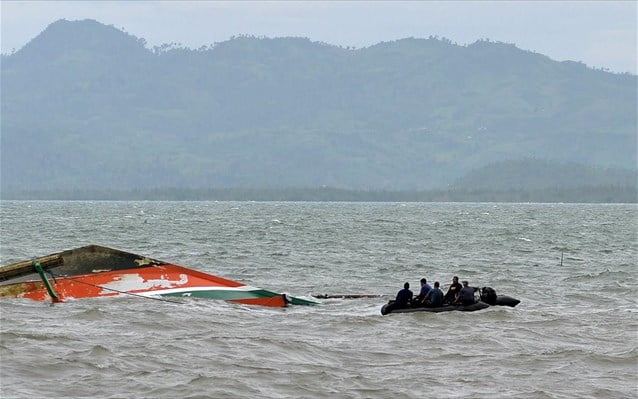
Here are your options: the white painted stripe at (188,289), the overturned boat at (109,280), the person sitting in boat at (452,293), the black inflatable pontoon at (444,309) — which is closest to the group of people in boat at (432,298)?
the person sitting in boat at (452,293)

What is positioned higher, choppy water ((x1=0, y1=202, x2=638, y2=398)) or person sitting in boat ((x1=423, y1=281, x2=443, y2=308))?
person sitting in boat ((x1=423, y1=281, x2=443, y2=308))

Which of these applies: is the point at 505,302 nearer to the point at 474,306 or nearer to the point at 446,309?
the point at 474,306

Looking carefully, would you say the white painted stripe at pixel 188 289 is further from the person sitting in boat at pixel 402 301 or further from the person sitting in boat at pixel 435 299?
the person sitting in boat at pixel 435 299

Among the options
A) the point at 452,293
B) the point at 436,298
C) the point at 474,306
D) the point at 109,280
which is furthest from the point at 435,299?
the point at 109,280

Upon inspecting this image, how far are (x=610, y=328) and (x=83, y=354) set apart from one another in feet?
51.0

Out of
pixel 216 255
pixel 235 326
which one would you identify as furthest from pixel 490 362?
pixel 216 255

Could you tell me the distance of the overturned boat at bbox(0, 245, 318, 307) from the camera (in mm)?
32219

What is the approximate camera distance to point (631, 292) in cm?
4366

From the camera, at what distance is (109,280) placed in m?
33.1

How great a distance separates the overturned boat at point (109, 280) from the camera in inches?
1268

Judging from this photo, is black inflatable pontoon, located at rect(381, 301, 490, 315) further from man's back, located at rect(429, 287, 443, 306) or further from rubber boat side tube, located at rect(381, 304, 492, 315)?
man's back, located at rect(429, 287, 443, 306)

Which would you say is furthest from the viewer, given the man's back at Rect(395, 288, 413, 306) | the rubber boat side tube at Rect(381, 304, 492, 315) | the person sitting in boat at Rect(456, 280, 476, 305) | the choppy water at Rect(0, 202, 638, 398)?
the person sitting in boat at Rect(456, 280, 476, 305)

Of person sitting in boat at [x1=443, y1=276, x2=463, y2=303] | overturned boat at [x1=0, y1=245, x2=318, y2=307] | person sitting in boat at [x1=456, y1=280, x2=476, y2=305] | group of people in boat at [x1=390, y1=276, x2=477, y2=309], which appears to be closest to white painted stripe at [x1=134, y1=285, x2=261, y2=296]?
overturned boat at [x1=0, y1=245, x2=318, y2=307]

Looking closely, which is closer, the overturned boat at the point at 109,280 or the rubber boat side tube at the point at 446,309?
the rubber boat side tube at the point at 446,309
